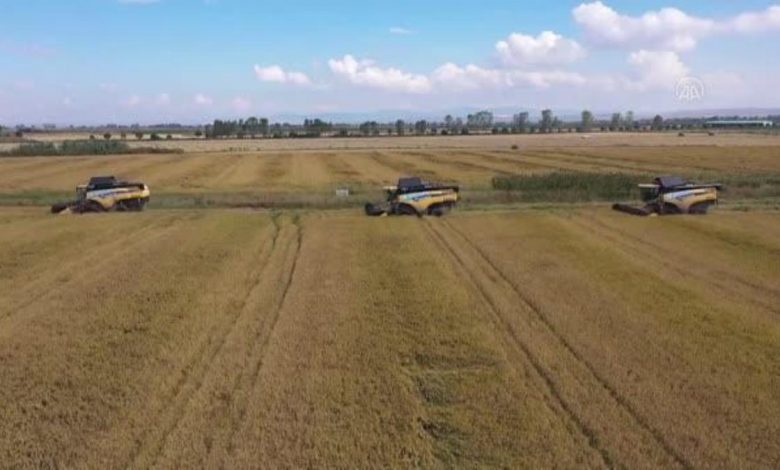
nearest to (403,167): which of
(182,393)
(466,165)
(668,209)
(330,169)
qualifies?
(466,165)

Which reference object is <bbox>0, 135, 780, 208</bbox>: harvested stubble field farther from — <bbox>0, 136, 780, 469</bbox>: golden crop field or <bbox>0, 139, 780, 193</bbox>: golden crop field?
<bbox>0, 136, 780, 469</bbox>: golden crop field

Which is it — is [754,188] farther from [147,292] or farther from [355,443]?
[355,443]

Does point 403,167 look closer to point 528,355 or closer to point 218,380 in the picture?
point 528,355

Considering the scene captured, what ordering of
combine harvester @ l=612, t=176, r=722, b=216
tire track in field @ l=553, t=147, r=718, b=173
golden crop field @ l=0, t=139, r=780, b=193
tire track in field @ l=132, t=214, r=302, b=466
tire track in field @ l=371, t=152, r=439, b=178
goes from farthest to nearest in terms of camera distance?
1. tire track in field @ l=553, t=147, r=718, b=173
2. tire track in field @ l=371, t=152, r=439, b=178
3. golden crop field @ l=0, t=139, r=780, b=193
4. combine harvester @ l=612, t=176, r=722, b=216
5. tire track in field @ l=132, t=214, r=302, b=466

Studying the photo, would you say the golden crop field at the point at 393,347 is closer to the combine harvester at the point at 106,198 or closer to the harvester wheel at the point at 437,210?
the harvester wheel at the point at 437,210

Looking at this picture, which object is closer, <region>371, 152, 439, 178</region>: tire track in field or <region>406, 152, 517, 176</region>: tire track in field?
<region>371, 152, 439, 178</region>: tire track in field

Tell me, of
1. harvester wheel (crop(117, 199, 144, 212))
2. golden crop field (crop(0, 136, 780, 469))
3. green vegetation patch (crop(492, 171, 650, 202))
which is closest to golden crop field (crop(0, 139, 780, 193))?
green vegetation patch (crop(492, 171, 650, 202))
